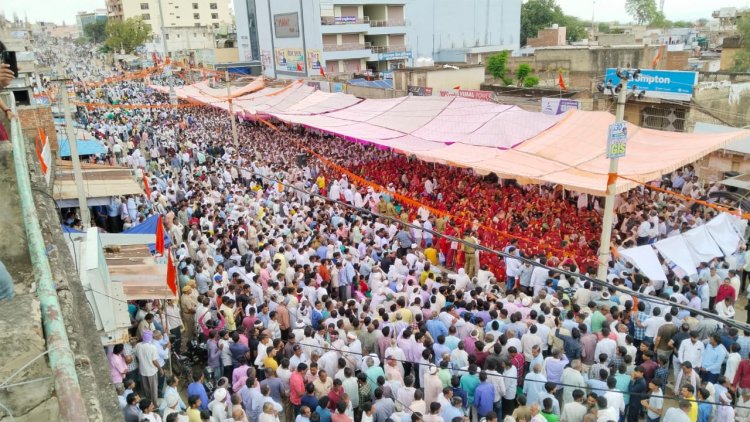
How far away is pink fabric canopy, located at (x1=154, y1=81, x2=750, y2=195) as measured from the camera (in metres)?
11.8

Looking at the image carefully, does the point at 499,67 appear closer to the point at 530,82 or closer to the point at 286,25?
the point at 530,82

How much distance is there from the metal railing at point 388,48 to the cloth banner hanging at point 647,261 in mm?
37274

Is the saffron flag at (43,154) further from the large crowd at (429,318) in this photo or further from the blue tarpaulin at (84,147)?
the blue tarpaulin at (84,147)

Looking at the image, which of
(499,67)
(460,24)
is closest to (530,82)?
(499,67)

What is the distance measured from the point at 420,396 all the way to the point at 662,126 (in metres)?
14.8

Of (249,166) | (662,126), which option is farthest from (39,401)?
(662,126)

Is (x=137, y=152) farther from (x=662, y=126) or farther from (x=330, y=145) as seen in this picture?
(x=662, y=126)

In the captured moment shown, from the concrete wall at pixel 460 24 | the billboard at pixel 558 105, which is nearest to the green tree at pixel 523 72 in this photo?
the billboard at pixel 558 105

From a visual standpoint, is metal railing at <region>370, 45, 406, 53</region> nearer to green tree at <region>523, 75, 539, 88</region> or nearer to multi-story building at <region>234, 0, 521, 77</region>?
multi-story building at <region>234, 0, 521, 77</region>

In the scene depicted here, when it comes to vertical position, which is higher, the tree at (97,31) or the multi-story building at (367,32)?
the tree at (97,31)

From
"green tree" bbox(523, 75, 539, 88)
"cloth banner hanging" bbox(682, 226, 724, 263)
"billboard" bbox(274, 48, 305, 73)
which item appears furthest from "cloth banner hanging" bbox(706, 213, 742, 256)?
"billboard" bbox(274, 48, 305, 73)

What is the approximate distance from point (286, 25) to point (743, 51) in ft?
104

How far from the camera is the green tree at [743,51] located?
25.7 metres

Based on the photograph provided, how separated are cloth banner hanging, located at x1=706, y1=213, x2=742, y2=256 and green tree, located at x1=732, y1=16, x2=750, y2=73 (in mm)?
20076
